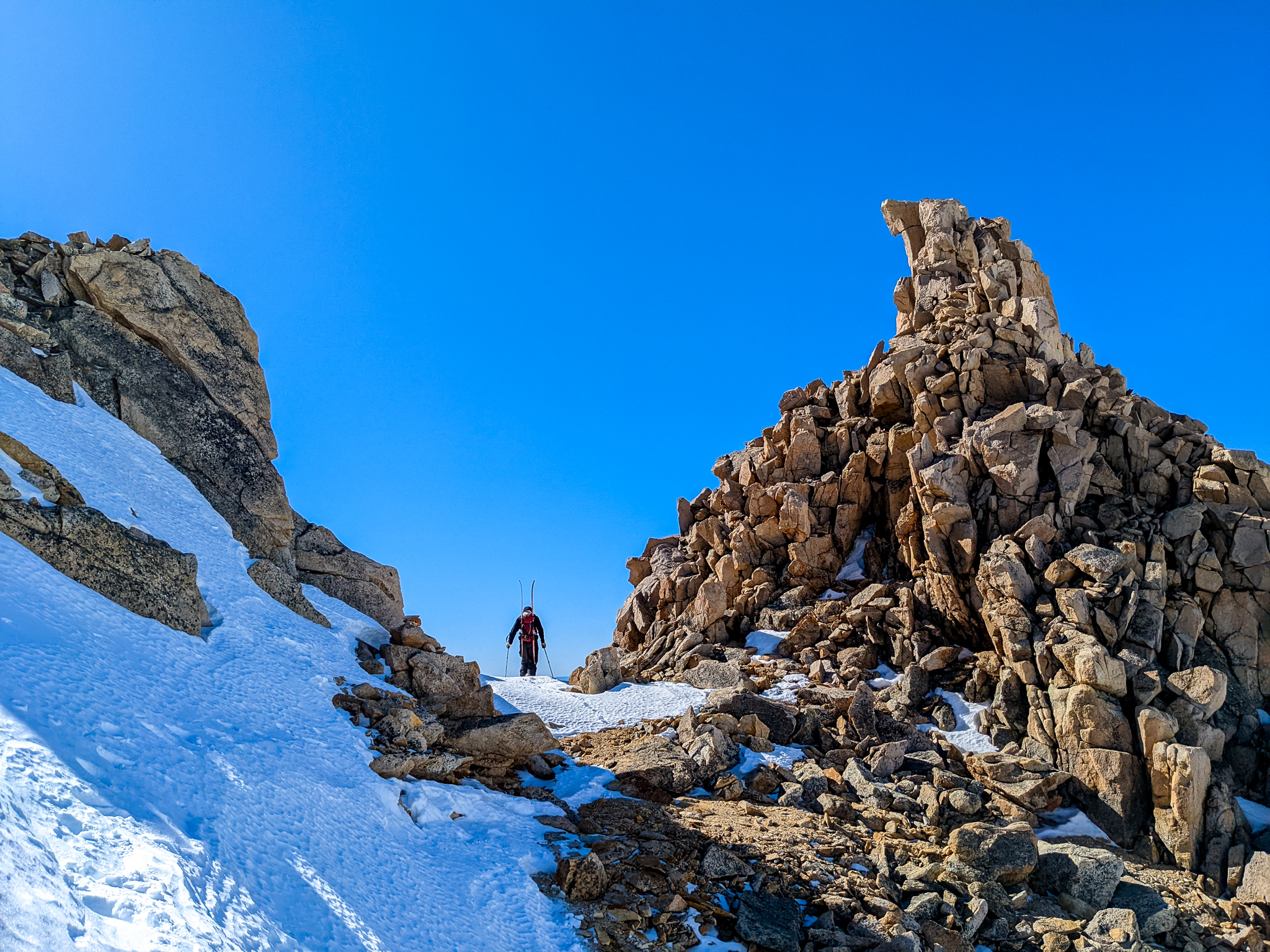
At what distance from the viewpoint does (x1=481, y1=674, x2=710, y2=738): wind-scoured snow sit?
2267 cm

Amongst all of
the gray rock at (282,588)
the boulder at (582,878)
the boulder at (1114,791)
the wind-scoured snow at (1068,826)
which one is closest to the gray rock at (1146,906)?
the wind-scoured snow at (1068,826)

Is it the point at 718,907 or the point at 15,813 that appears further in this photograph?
the point at 718,907

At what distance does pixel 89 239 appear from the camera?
19156 millimetres

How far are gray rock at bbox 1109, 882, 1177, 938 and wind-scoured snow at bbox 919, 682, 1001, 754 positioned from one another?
19.2 feet

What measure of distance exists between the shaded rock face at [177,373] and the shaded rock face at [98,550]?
309cm

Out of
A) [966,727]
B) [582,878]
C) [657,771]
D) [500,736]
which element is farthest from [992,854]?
[500,736]

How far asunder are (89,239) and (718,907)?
22106 mm

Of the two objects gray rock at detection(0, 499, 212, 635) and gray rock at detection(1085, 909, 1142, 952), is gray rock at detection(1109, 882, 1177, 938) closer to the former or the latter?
gray rock at detection(1085, 909, 1142, 952)

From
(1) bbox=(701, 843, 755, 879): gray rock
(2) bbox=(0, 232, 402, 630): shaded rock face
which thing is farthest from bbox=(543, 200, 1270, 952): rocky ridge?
(2) bbox=(0, 232, 402, 630): shaded rock face

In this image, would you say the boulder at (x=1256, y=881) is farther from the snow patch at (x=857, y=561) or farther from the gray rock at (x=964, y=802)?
the snow patch at (x=857, y=561)

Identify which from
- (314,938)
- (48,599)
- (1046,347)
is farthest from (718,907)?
(1046,347)

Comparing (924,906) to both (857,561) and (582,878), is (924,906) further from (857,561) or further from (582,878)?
(857,561)

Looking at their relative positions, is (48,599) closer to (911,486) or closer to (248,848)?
(248,848)

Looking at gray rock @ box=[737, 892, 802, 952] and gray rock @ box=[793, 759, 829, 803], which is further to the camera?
gray rock @ box=[793, 759, 829, 803]
